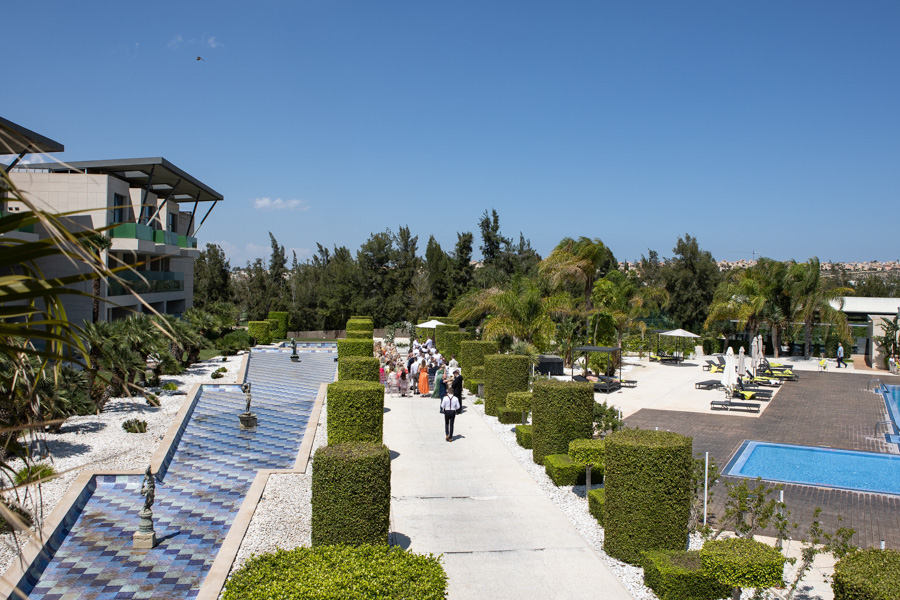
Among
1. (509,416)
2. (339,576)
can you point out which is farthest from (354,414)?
(339,576)

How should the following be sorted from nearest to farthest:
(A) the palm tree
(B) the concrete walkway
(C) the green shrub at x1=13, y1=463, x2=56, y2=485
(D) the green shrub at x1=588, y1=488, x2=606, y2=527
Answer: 1. (C) the green shrub at x1=13, y1=463, x2=56, y2=485
2. (B) the concrete walkway
3. (D) the green shrub at x1=588, y1=488, x2=606, y2=527
4. (A) the palm tree

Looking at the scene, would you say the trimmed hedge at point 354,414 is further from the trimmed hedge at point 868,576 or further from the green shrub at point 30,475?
the green shrub at point 30,475

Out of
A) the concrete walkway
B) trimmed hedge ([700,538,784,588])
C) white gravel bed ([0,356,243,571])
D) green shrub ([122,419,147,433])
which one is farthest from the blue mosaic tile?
trimmed hedge ([700,538,784,588])

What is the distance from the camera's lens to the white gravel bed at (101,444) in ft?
32.1

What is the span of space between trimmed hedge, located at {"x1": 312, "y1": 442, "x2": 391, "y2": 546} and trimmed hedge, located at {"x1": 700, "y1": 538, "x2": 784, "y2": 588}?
12.1 ft

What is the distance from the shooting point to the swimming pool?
12.0 meters

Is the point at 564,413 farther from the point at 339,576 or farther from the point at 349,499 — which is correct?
the point at 339,576

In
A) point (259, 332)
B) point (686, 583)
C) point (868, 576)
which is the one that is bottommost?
point (686, 583)

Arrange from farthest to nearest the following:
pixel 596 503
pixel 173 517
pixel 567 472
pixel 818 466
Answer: pixel 818 466
pixel 567 472
pixel 173 517
pixel 596 503

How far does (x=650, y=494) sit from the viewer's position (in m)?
7.75

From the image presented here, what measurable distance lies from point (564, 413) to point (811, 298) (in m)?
26.4

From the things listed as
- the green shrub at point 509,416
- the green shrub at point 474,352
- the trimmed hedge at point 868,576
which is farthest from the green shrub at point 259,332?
the trimmed hedge at point 868,576

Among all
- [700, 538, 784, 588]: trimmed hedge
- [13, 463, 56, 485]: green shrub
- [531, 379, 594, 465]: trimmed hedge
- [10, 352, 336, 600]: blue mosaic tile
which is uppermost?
[13, 463, 56, 485]: green shrub

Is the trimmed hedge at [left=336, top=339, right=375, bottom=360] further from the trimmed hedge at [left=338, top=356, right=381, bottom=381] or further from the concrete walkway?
the concrete walkway
